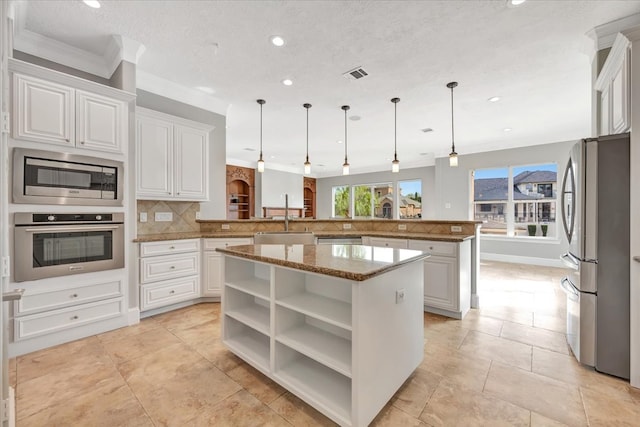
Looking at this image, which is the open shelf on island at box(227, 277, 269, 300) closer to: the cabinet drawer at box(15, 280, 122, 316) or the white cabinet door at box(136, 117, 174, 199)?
the cabinet drawer at box(15, 280, 122, 316)

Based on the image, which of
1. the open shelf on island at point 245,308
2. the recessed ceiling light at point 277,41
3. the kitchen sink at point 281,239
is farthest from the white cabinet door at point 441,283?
the recessed ceiling light at point 277,41

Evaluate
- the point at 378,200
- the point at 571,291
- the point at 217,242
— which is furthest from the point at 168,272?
the point at 378,200

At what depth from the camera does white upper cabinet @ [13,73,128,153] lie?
7.38 feet

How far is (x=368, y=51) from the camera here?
9.20 feet

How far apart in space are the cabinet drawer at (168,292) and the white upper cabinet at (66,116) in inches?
59.1

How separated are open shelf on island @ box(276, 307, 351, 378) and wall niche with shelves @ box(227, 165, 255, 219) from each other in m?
7.17

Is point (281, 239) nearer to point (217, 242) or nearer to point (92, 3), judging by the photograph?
point (217, 242)

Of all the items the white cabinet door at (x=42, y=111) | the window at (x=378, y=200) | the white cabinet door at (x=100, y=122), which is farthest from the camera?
the window at (x=378, y=200)

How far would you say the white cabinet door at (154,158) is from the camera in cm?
311

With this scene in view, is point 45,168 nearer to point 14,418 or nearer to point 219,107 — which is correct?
point 14,418

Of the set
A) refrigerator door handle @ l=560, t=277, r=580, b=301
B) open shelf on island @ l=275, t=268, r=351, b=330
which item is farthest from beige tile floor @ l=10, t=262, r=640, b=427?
open shelf on island @ l=275, t=268, r=351, b=330

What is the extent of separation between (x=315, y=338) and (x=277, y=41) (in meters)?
2.61

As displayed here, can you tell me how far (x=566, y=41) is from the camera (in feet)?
8.58

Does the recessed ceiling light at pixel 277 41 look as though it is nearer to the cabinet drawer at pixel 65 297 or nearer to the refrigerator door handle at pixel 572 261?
the cabinet drawer at pixel 65 297
